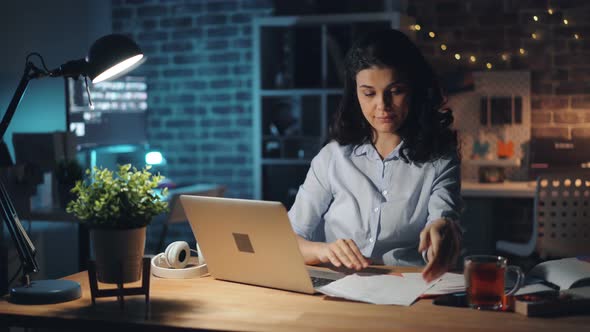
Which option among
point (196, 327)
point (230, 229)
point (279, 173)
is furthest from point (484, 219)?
point (196, 327)

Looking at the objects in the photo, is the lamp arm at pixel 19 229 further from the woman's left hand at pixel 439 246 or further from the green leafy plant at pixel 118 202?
the woman's left hand at pixel 439 246

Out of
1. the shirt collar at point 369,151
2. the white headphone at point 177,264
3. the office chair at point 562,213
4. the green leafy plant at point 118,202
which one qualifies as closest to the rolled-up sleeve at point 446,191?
the shirt collar at point 369,151

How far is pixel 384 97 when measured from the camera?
2182mm

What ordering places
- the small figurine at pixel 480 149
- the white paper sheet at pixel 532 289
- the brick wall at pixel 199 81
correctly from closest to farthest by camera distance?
the white paper sheet at pixel 532 289, the small figurine at pixel 480 149, the brick wall at pixel 199 81

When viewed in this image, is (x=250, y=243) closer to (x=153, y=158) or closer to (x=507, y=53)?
(x=153, y=158)

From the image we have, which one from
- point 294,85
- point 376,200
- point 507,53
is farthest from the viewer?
point 294,85

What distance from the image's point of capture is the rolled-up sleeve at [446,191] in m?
2.18

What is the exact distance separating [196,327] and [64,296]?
397 millimetres

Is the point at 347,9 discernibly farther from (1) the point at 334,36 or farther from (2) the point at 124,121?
(2) the point at 124,121

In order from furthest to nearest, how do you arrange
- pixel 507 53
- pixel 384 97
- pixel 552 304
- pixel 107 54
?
pixel 507 53
pixel 384 97
pixel 107 54
pixel 552 304

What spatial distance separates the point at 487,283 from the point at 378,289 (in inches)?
10.3

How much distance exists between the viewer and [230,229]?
177 cm

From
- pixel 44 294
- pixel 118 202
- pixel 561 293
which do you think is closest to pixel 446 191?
pixel 561 293

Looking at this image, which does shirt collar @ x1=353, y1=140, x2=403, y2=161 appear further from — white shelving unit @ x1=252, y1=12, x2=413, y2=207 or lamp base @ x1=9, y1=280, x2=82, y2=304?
white shelving unit @ x1=252, y1=12, x2=413, y2=207
